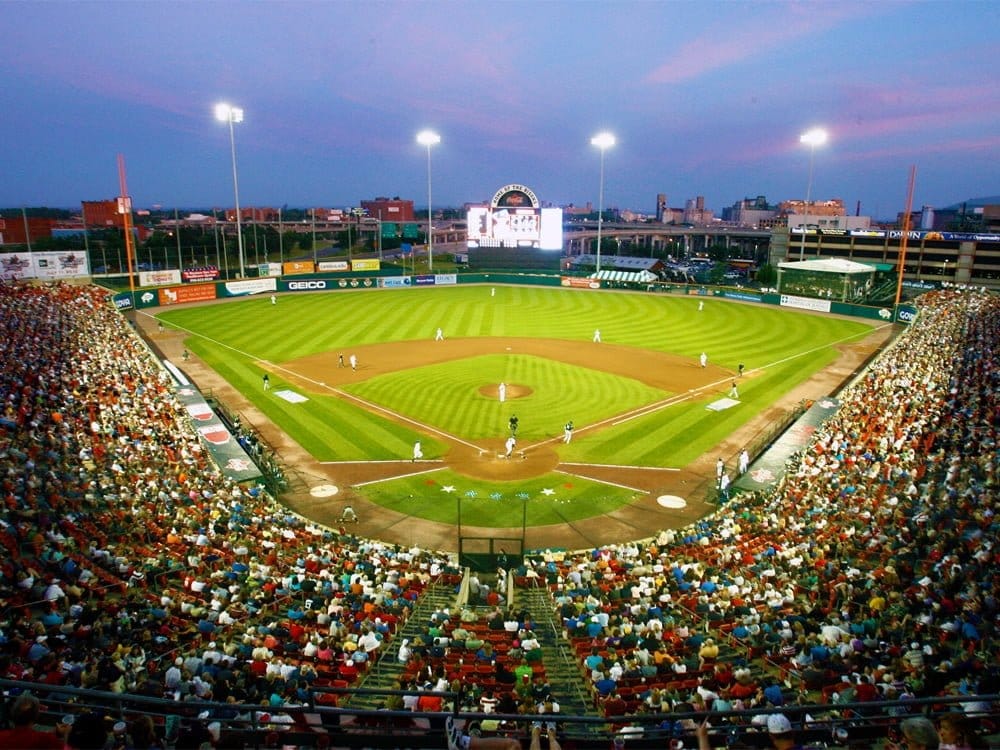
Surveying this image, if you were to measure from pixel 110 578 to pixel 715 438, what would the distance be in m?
23.3

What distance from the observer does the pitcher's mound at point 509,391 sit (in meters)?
34.6

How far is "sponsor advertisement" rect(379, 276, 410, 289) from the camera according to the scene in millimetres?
80188

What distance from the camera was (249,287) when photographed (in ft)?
233

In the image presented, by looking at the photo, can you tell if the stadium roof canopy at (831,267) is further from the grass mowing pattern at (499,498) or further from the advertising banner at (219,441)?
the advertising banner at (219,441)

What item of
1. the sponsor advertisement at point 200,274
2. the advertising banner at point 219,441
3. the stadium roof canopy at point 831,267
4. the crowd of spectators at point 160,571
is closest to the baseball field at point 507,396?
the advertising banner at point 219,441

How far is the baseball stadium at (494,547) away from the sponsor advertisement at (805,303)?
72.1ft

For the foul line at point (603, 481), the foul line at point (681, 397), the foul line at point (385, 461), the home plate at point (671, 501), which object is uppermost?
the foul line at point (681, 397)

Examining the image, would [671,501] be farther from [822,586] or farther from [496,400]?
[496,400]

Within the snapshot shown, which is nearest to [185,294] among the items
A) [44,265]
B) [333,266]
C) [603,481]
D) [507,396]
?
[44,265]

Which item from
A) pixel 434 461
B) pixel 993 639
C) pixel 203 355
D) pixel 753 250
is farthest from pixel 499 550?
pixel 753 250

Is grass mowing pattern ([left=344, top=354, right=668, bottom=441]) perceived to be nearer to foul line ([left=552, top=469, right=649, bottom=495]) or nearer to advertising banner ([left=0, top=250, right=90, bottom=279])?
foul line ([left=552, top=469, right=649, bottom=495])

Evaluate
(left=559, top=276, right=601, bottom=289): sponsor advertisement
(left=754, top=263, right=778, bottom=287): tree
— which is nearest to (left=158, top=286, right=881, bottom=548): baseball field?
(left=559, top=276, right=601, bottom=289): sponsor advertisement

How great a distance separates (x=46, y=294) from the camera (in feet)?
153

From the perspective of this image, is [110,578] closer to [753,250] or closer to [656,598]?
[656,598]
